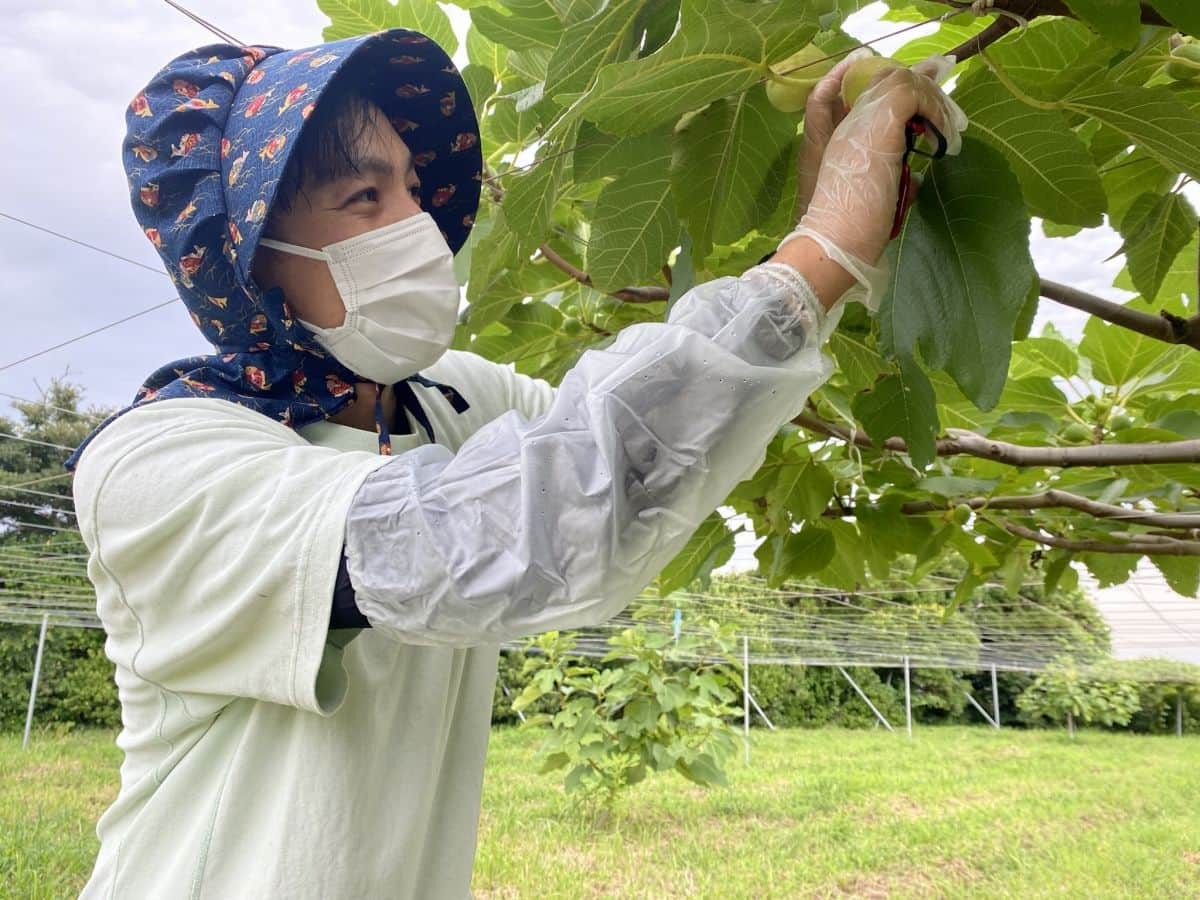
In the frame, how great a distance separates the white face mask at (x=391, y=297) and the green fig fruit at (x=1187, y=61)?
64cm

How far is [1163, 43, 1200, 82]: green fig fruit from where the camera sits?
75 cm

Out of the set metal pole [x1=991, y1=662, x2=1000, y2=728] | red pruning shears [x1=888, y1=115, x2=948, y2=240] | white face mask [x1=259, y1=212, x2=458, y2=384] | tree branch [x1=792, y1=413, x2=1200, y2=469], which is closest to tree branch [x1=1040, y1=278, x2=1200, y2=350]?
tree branch [x1=792, y1=413, x2=1200, y2=469]

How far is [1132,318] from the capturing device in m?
0.89

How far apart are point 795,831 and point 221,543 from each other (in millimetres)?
5199

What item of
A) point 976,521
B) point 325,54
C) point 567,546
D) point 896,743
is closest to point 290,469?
point 567,546

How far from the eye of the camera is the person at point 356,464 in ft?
2.05

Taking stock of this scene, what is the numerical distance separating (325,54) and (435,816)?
0.76m

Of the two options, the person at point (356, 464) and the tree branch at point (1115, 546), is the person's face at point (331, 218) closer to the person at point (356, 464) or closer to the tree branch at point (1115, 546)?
the person at point (356, 464)

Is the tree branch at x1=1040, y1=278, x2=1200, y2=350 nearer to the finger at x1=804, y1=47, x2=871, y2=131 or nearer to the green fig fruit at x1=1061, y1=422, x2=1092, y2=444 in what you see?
the finger at x1=804, y1=47, x2=871, y2=131

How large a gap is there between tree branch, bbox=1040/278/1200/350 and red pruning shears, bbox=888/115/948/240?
10.6 inches

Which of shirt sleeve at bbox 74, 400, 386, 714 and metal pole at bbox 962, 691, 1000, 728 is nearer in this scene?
shirt sleeve at bbox 74, 400, 386, 714

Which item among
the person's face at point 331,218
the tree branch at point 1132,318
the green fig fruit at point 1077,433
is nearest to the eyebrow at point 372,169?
the person's face at point 331,218

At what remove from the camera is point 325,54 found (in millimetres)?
906

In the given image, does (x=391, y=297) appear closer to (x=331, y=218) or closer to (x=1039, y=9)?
(x=331, y=218)
